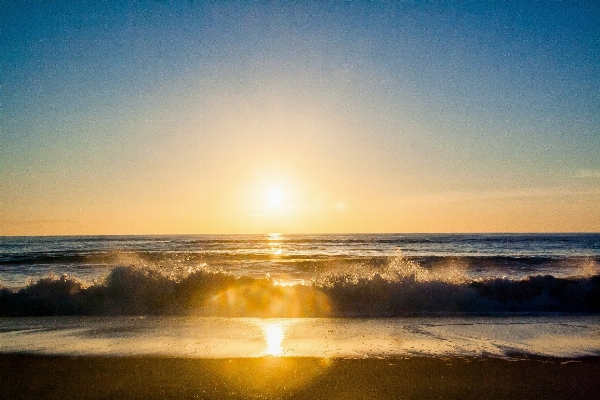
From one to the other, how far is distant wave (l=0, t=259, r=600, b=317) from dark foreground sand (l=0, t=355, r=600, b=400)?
17.1 ft

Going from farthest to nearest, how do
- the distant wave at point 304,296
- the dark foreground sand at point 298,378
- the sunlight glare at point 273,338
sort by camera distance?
the distant wave at point 304,296, the sunlight glare at point 273,338, the dark foreground sand at point 298,378

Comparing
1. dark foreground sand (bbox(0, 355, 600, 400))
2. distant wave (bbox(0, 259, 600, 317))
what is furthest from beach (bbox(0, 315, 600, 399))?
distant wave (bbox(0, 259, 600, 317))

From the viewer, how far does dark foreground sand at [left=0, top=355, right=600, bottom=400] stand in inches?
230

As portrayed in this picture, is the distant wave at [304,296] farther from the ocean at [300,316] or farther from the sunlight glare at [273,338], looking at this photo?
the sunlight glare at [273,338]

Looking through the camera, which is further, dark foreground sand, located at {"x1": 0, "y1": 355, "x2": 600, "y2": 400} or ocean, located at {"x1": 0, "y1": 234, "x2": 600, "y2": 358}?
ocean, located at {"x1": 0, "y1": 234, "x2": 600, "y2": 358}

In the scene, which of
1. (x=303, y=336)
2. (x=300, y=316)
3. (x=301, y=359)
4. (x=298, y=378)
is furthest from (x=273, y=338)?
(x=300, y=316)

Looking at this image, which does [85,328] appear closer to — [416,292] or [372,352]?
[372,352]

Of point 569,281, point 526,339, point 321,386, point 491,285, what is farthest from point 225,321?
point 569,281

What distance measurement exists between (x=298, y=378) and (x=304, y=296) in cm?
775

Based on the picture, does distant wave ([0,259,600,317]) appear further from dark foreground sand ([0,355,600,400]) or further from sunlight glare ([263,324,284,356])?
dark foreground sand ([0,355,600,400])

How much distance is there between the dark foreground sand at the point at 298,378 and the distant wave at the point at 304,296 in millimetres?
5211

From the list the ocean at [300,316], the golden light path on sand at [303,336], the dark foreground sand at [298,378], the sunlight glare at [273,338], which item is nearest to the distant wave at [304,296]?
the ocean at [300,316]

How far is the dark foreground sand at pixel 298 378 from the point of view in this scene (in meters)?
5.85

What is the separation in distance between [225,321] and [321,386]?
18.2 ft
